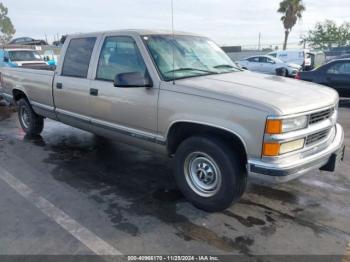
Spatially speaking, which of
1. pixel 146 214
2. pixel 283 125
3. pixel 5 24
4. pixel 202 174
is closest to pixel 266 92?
pixel 283 125

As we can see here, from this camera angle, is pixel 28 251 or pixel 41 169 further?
pixel 41 169

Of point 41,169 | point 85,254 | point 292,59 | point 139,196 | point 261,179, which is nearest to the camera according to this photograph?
point 85,254

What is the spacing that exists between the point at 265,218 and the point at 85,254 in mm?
1825

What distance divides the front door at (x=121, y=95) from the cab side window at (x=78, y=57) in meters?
0.31

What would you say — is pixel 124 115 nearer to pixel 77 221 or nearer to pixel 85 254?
pixel 77 221

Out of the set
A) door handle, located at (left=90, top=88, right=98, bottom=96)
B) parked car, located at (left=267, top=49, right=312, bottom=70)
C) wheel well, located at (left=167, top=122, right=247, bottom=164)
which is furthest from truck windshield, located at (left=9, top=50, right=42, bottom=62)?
parked car, located at (left=267, top=49, right=312, bottom=70)

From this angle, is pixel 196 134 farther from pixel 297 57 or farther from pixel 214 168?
pixel 297 57

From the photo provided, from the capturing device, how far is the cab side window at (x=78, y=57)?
16.4 ft

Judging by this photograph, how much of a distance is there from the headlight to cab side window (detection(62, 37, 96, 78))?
2.88 meters

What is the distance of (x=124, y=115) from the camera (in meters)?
4.39

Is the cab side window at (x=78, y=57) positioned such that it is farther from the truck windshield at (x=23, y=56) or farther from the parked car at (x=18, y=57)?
the truck windshield at (x=23, y=56)

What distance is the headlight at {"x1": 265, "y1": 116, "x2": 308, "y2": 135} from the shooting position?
10.2 feet

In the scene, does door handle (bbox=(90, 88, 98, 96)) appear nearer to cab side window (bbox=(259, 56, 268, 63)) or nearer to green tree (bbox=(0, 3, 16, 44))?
cab side window (bbox=(259, 56, 268, 63))

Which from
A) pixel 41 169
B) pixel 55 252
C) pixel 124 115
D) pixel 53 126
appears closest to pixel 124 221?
pixel 55 252
